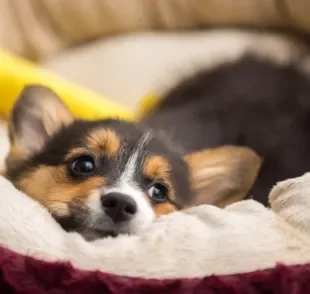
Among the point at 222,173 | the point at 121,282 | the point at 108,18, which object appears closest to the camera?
the point at 121,282

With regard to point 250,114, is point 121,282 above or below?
below

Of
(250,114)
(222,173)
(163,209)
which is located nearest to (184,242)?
(163,209)

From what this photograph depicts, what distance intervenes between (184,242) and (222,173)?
60 cm

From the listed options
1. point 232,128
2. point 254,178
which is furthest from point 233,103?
point 254,178

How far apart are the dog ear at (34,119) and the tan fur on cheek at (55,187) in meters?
0.13


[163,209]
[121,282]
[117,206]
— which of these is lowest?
[121,282]

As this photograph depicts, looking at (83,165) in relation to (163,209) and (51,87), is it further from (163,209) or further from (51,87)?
(51,87)

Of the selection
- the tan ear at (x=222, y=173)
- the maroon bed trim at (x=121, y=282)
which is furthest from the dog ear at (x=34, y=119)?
the maroon bed trim at (x=121, y=282)

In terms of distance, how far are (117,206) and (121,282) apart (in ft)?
0.93

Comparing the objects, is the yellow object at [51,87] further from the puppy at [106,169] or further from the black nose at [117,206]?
the black nose at [117,206]

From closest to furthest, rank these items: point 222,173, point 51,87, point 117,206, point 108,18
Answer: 1. point 117,206
2. point 222,173
3. point 51,87
4. point 108,18

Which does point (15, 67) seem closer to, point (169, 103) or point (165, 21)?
point (169, 103)

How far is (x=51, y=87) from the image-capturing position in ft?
6.86

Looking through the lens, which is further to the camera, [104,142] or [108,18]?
[108,18]
